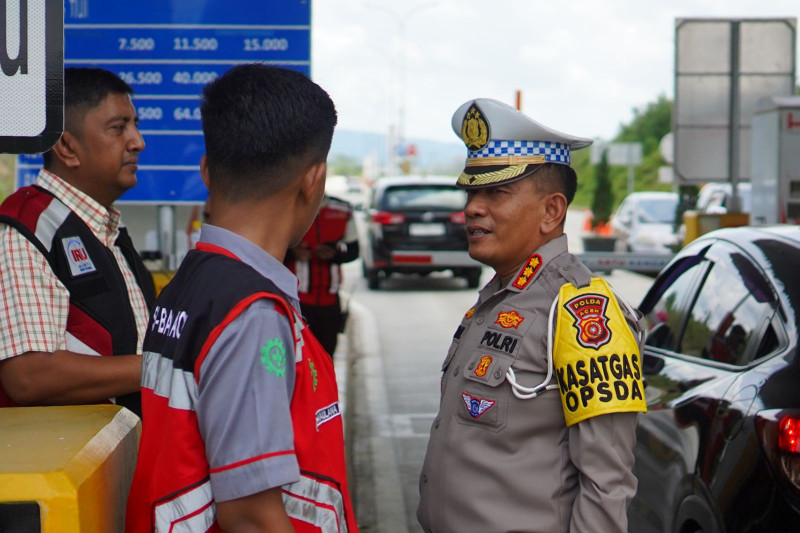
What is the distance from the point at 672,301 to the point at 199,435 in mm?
3134

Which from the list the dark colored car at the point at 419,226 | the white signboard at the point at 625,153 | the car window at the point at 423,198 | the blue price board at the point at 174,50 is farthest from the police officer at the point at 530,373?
the white signboard at the point at 625,153

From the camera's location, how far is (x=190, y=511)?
5.44 ft

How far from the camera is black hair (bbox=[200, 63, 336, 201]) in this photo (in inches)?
68.9

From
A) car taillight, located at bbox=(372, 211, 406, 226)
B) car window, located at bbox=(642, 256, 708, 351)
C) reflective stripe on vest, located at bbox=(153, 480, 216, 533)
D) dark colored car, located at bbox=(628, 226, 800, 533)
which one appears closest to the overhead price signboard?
car window, located at bbox=(642, 256, 708, 351)

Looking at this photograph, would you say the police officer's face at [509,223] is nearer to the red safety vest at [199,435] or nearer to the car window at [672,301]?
the red safety vest at [199,435]

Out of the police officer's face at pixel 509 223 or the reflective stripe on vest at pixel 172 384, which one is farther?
the police officer's face at pixel 509 223

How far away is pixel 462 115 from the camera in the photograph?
2738mm

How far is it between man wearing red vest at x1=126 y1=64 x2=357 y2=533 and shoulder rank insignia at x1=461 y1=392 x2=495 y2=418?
609 mm

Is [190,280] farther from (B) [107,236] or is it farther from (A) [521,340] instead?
(B) [107,236]

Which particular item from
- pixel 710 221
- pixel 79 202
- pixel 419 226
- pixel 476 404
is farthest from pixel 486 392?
pixel 419 226

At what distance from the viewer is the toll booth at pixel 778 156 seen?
9641mm

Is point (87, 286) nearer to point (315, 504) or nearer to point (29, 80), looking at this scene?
point (29, 80)

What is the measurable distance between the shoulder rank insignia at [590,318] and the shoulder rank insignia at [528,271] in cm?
18

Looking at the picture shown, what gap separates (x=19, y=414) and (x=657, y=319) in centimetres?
313
